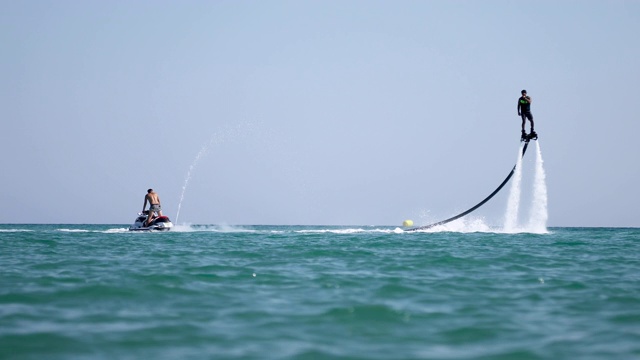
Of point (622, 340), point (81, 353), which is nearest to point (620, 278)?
point (622, 340)

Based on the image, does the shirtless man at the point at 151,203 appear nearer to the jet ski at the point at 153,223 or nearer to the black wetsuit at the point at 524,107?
the jet ski at the point at 153,223

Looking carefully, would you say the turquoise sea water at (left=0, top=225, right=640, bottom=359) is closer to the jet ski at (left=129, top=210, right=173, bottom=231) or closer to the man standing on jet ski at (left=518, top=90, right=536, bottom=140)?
the man standing on jet ski at (left=518, top=90, right=536, bottom=140)

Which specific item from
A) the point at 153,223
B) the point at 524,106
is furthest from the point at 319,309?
the point at 153,223

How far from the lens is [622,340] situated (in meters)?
8.98

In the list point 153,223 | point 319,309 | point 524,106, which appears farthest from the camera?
point 153,223

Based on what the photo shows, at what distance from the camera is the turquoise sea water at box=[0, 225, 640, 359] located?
854 cm

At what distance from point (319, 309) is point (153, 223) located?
34.9 meters

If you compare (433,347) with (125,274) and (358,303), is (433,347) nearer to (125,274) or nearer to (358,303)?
(358,303)

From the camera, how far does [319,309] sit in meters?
10.9

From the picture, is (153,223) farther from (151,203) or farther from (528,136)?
(528,136)

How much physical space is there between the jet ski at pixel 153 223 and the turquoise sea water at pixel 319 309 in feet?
83.1

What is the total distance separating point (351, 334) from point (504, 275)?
7178 millimetres

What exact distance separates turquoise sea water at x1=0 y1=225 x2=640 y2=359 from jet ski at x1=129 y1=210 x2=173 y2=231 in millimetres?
25342

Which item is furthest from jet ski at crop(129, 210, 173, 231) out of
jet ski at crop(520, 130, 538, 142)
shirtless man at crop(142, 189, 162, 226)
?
jet ski at crop(520, 130, 538, 142)
